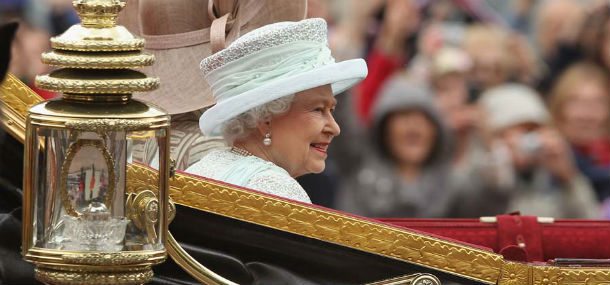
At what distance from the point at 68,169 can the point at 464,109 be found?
17.5 ft

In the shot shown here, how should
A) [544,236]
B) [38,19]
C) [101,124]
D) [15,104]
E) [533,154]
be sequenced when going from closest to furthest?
[101,124]
[15,104]
[544,236]
[38,19]
[533,154]

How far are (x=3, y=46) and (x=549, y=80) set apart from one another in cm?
576

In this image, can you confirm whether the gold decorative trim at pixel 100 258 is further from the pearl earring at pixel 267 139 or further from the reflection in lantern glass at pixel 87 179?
the pearl earring at pixel 267 139

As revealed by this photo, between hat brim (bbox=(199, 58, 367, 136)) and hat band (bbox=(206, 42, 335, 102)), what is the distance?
32mm

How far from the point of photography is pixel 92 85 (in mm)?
3184

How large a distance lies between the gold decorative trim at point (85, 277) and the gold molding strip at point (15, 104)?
35 cm

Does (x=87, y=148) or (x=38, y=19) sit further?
(x=38, y=19)

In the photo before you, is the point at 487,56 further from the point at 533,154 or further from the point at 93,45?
the point at 93,45

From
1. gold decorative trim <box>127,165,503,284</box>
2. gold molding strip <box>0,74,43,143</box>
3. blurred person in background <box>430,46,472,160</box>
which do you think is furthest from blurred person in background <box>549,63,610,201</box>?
gold molding strip <box>0,74,43,143</box>

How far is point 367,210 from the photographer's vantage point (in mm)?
7867

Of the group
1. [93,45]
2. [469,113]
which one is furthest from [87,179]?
[469,113]

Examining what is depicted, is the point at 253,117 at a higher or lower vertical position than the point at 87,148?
higher

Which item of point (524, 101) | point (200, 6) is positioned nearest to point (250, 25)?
point (200, 6)

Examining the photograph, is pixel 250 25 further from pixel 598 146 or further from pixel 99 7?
pixel 598 146
